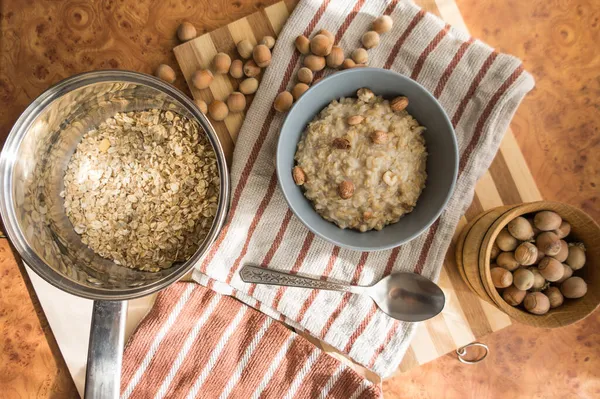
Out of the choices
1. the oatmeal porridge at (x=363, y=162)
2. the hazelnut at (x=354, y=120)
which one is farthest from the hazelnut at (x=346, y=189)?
the hazelnut at (x=354, y=120)

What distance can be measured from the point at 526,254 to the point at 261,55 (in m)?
0.61

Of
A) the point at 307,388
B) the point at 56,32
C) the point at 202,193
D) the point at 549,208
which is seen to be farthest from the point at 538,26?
the point at 56,32

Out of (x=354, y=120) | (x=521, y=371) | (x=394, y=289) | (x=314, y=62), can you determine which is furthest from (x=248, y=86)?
(x=521, y=371)

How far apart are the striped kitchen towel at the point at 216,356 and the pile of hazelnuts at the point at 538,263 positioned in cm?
37

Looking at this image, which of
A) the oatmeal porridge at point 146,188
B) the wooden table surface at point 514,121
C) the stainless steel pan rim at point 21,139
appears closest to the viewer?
the stainless steel pan rim at point 21,139

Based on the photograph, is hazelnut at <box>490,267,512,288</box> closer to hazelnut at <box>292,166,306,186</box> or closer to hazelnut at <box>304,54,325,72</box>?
hazelnut at <box>292,166,306,186</box>

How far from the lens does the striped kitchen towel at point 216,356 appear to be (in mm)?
988

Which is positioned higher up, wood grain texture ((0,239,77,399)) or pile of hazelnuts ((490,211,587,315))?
pile of hazelnuts ((490,211,587,315))

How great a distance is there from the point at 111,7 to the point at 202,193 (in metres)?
0.47

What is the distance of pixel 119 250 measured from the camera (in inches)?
37.1

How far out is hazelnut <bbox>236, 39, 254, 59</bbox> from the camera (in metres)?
0.96

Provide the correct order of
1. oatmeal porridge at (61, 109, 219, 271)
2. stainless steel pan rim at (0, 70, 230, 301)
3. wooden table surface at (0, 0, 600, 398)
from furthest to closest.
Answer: wooden table surface at (0, 0, 600, 398)
oatmeal porridge at (61, 109, 219, 271)
stainless steel pan rim at (0, 70, 230, 301)

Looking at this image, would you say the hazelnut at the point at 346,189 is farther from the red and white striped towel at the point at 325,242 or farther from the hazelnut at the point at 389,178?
the red and white striped towel at the point at 325,242

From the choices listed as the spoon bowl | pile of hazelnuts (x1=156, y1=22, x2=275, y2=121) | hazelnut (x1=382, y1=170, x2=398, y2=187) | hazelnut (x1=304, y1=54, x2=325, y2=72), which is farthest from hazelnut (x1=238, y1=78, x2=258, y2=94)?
the spoon bowl
